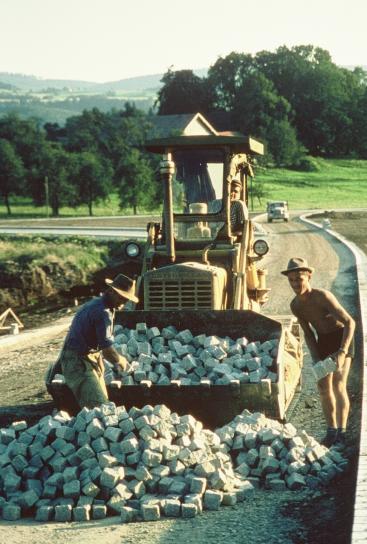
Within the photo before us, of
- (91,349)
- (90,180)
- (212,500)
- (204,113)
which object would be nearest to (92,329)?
(91,349)

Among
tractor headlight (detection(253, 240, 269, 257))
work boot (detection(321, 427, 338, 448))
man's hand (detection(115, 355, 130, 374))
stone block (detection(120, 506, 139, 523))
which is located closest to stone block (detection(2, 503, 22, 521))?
stone block (detection(120, 506, 139, 523))

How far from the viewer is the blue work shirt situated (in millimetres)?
8898

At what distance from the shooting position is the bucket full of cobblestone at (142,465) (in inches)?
300

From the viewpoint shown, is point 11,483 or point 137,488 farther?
→ point 11,483

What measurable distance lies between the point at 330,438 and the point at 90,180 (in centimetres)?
5361

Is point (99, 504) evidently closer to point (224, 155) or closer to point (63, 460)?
point (63, 460)

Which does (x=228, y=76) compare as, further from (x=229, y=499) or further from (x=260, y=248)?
(x=229, y=499)

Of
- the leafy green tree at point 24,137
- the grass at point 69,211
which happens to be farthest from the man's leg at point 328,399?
the leafy green tree at point 24,137

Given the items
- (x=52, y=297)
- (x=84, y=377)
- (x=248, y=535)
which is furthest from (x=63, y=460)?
(x=52, y=297)

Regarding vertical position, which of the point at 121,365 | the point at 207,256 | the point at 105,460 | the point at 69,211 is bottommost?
the point at 69,211

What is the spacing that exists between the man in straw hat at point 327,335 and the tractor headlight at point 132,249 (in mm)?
4079

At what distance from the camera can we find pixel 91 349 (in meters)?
9.11

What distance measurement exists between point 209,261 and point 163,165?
149cm

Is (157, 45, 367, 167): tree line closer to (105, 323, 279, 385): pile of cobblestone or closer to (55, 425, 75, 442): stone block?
(105, 323, 279, 385): pile of cobblestone
